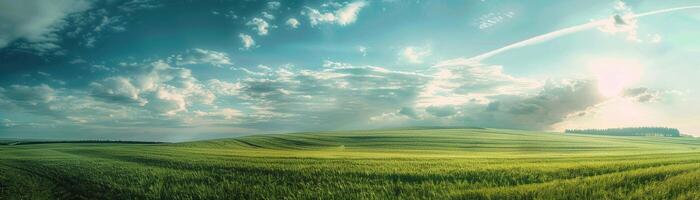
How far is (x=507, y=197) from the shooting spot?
8398 millimetres

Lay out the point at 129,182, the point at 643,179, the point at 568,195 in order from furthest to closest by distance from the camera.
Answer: the point at 129,182 → the point at 643,179 → the point at 568,195

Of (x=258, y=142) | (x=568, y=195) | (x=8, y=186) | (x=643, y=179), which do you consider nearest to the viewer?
(x=568, y=195)

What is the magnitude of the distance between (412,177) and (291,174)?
4.67m

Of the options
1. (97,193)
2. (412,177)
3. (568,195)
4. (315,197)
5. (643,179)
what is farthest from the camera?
(97,193)

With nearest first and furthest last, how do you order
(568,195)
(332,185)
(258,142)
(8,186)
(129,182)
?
(568,195), (332,185), (129,182), (8,186), (258,142)

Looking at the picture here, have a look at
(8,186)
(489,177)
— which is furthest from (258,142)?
(489,177)

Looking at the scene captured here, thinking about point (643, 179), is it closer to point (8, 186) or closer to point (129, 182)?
point (129, 182)

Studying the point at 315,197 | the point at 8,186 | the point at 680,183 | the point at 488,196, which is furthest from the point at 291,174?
the point at 8,186

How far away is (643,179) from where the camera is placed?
9648 millimetres

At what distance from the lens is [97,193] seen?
15.7 metres

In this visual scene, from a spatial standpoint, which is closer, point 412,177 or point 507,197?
point 507,197

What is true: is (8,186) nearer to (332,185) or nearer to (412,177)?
(332,185)

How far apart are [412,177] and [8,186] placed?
17803 mm

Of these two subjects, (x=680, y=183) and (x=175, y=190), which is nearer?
(x=680, y=183)
